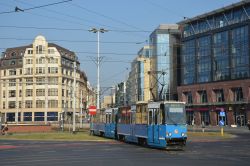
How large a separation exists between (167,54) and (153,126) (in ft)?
264

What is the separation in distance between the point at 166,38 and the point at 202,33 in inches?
579

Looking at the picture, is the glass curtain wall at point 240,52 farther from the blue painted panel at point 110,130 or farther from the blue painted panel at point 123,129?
the blue painted panel at point 123,129

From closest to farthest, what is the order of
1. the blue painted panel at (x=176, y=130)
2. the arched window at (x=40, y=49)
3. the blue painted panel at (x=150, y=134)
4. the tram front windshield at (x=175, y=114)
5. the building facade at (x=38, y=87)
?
the blue painted panel at (x=176, y=130) → the tram front windshield at (x=175, y=114) → the blue painted panel at (x=150, y=134) → the building facade at (x=38, y=87) → the arched window at (x=40, y=49)

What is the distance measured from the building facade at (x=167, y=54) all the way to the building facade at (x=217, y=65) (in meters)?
4.92

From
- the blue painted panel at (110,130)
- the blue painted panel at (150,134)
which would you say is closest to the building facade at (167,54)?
the blue painted panel at (110,130)

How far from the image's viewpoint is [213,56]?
93375 millimetres

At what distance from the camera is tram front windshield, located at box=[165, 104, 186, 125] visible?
28.3 m

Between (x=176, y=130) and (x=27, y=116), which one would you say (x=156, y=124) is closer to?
(x=176, y=130)

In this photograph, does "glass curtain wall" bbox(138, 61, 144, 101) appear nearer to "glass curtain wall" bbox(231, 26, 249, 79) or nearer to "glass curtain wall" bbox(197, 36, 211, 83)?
"glass curtain wall" bbox(197, 36, 211, 83)

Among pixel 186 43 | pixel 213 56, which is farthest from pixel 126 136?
pixel 186 43

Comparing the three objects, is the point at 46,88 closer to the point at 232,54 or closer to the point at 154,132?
the point at 232,54

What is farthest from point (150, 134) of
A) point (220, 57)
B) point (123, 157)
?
point (220, 57)

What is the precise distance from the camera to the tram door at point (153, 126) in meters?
28.8

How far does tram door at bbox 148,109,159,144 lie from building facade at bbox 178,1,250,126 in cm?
5129
